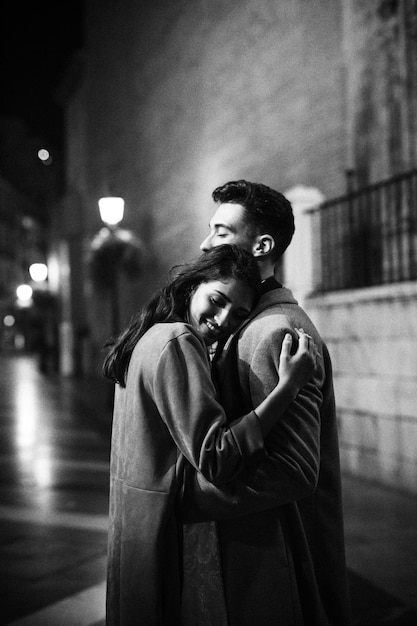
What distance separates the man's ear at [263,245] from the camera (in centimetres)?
233

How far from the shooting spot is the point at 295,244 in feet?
27.2

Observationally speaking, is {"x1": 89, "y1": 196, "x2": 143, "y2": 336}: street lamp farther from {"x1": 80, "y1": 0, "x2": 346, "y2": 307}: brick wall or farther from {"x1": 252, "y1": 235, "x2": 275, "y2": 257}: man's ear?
{"x1": 252, "y1": 235, "x2": 275, "y2": 257}: man's ear

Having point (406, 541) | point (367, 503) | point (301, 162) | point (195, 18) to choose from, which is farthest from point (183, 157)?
point (406, 541)

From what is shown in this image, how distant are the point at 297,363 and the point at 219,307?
0.33m

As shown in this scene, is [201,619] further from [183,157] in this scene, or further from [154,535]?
[183,157]

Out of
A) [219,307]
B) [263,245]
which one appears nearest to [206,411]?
[219,307]

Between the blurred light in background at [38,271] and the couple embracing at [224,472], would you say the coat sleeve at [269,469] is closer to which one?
the couple embracing at [224,472]

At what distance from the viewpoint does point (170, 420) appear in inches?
74.4

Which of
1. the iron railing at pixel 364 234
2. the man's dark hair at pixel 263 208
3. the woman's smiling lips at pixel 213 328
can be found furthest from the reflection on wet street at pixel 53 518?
the iron railing at pixel 364 234

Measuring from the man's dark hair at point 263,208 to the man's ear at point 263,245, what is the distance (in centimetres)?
1

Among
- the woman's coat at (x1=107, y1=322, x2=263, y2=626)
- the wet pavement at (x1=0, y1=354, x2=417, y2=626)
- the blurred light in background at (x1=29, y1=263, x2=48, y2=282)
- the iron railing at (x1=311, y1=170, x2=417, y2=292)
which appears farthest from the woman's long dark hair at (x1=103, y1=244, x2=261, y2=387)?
the blurred light in background at (x1=29, y1=263, x2=48, y2=282)

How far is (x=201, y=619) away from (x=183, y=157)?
578 inches

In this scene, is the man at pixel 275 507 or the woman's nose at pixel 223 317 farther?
the woman's nose at pixel 223 317

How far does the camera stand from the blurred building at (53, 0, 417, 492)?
7.13m
